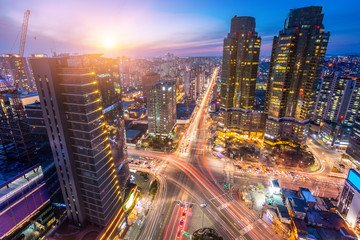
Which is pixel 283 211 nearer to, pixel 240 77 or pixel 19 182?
pixel 240 77

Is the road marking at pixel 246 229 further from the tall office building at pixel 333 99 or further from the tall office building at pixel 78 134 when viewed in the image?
the tall office building at pixel 333 99

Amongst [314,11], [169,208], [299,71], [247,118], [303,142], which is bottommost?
[169,208]

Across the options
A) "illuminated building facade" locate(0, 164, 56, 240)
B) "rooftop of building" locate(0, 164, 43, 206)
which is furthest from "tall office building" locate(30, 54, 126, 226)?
"rooftop of building" locate(0, 164, 43, 206)

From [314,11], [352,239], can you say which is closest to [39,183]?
[352,239]

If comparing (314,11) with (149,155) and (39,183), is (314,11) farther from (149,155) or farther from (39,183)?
(39,183)

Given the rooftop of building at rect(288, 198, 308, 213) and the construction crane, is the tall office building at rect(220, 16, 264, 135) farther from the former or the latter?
the construction crane

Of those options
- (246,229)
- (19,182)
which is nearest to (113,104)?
(19,182)
